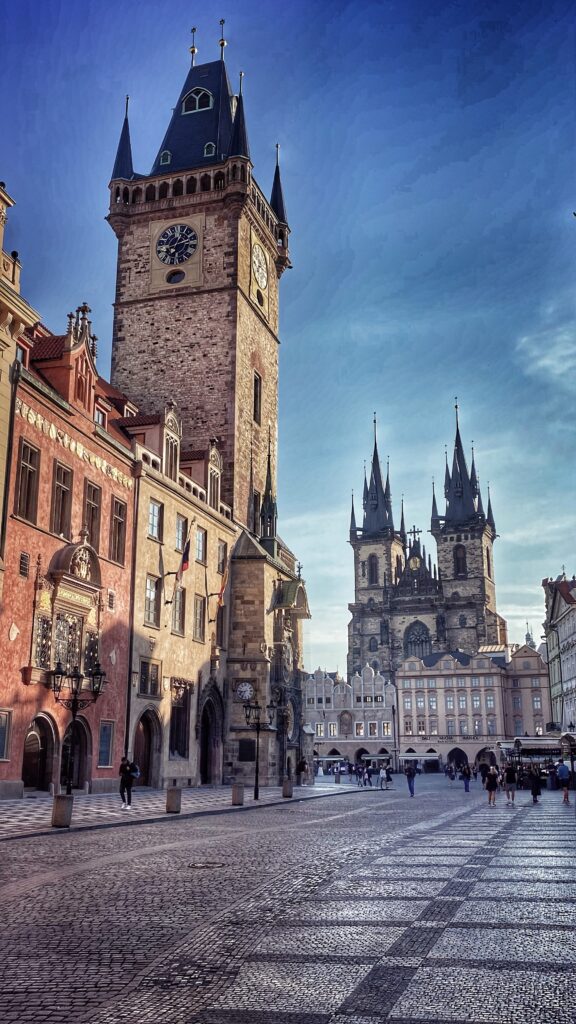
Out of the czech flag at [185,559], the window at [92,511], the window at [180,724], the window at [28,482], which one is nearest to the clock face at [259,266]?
the czech flag at [185,559]

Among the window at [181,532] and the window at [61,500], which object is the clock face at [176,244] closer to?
the window at [181,532]

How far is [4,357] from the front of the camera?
2414cm

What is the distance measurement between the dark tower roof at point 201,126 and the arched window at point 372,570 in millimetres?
93816

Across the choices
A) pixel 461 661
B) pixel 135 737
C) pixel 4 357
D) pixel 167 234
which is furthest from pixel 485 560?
pixel 4 357

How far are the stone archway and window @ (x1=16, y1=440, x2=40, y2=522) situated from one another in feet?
19.3

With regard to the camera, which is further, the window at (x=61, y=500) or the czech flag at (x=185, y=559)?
the czech flag at (x=185, y=559)

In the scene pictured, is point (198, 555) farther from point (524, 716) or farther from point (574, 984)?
point (524, 716)

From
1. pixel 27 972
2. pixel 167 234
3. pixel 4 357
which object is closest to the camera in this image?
pixel 27 972

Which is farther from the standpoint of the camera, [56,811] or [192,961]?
[56,811]

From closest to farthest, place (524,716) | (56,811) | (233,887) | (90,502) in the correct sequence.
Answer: (233,887) → (56,811) → (90,502) → (524,716)

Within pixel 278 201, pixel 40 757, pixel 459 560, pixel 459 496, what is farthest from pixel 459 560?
pixel 40 757

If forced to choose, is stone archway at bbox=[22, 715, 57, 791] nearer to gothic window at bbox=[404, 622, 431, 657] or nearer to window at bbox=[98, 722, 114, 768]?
window at bbox=[98, 722, 114, 768]

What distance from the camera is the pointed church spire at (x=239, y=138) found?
47031 millimetres

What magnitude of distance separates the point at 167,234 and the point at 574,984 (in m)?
45.5
